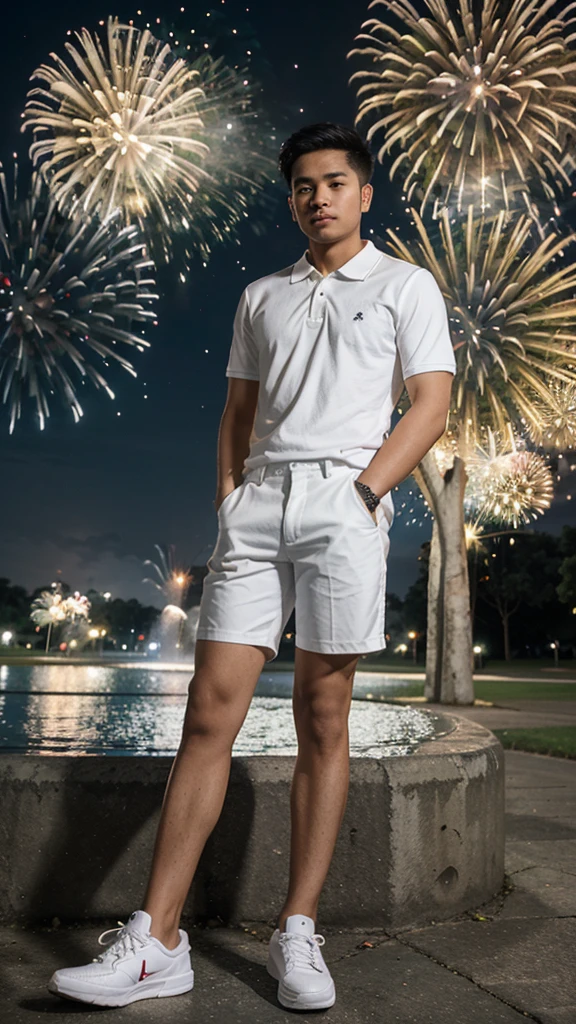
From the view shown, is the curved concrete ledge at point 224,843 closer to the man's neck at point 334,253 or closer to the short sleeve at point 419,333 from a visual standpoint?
the short sleeve at point 419,333

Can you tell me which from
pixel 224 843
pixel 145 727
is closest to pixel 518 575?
pixel 145 727

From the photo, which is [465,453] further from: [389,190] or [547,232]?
[389,190]

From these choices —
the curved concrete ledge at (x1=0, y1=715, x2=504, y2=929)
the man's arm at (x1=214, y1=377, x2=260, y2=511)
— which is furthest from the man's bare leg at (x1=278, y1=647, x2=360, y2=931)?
the man's arm at (x1=214, y1=377, x2=260, y2=511)

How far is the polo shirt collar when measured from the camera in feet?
7.29

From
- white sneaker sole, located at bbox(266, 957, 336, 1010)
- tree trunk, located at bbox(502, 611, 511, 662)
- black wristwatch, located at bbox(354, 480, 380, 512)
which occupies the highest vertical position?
tree trunk, located at bbox(502, 611, 511, 662)

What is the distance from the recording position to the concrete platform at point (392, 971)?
181 centimetres

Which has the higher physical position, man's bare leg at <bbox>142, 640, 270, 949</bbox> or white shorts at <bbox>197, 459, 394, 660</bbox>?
white shorts at <bbox>197, 459, 394, 660</bbox>

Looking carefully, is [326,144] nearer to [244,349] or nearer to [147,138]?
[244,349]

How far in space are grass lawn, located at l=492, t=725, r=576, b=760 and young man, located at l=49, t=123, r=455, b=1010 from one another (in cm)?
524

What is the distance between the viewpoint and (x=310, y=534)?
79.0 inches

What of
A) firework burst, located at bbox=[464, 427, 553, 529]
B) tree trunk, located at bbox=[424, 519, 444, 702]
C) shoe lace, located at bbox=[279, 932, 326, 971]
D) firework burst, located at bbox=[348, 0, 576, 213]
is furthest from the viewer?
firework burst, located at bbox=[464, 427, 553, 529]

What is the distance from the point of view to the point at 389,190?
635 inches

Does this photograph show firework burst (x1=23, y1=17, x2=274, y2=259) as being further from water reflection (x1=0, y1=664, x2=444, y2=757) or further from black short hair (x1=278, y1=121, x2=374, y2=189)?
black short hair (x1=278, y1=121, x2=374, y2=189)

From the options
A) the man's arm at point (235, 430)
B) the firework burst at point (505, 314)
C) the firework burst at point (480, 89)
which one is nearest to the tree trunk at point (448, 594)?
the firework burst at point (505, 314)
